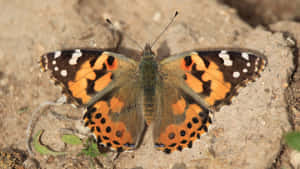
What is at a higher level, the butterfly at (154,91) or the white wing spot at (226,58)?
the white wing spot at (226,58)

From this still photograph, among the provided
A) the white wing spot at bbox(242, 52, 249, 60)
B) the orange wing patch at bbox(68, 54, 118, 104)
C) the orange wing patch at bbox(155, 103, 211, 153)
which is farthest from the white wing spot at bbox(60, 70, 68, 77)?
the white wing spot at bbox(242, 52, 249, 60)

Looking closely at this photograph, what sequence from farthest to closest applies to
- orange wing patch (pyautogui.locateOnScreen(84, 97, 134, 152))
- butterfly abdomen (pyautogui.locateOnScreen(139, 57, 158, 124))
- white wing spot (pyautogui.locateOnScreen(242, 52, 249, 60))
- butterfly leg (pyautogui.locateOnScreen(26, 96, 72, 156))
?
butterfly leg (pyautogui.locateOnScreen(26, 96, 72, 156))
butterfly abdomen (pyautogui.locateOnScreen(139, 57, 158, 124))
orange wing patch (pyautogui.locateOnScreen(84, 97, 134, 152))
white wing spot (pyautogui.locateOnScreen(242, 52, 249, 60))

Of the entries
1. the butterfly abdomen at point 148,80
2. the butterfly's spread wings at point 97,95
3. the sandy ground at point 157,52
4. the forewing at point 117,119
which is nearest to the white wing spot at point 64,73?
the butterfly's spread wings at point 97,95

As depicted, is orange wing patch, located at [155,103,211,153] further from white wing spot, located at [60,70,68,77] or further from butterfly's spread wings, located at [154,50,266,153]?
white wing spot, located at [60,70,68,77]

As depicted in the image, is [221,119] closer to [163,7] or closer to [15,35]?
[163,7]

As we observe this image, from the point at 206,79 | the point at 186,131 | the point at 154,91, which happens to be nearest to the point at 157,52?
the point at 154,91

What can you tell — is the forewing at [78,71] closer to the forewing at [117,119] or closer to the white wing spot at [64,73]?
the white wing spot at [64,73]
